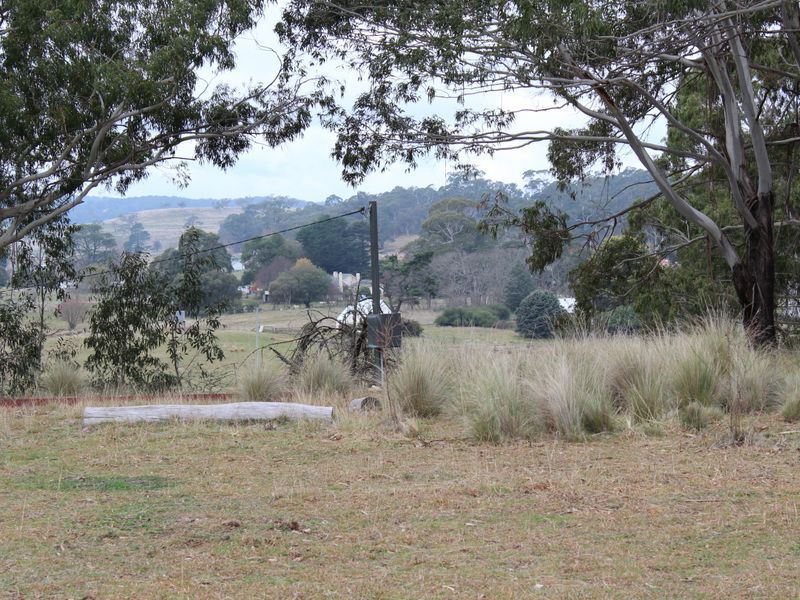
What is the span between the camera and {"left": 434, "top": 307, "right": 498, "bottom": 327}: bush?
26628 mm

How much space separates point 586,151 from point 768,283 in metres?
5.26

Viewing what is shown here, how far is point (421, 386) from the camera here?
34.4ft

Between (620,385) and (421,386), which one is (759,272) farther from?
(421,386)

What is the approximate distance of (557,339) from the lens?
36.4 feet

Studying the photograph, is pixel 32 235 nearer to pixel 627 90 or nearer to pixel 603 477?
pixel 627 90

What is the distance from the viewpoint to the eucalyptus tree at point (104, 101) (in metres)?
14.3

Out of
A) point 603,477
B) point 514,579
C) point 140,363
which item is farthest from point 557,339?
point 140,363

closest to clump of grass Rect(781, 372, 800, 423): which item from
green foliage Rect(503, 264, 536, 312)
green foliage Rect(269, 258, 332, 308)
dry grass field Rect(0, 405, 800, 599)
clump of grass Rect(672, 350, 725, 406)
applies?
dry grass field Rect(0, 405, 800, 599)

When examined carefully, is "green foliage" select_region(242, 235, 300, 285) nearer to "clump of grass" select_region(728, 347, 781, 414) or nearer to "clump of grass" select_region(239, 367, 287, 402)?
"clump of grass" select_region(239, 367, 287, 402)

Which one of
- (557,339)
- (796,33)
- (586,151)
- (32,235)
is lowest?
(557,339)

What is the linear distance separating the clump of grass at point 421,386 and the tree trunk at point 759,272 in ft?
19.5

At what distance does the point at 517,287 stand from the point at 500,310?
2.79 meters

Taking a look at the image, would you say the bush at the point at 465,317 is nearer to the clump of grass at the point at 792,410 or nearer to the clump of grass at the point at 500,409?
the clump of grass at the point at 500,409

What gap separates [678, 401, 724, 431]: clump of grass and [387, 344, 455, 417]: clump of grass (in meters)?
2.51
